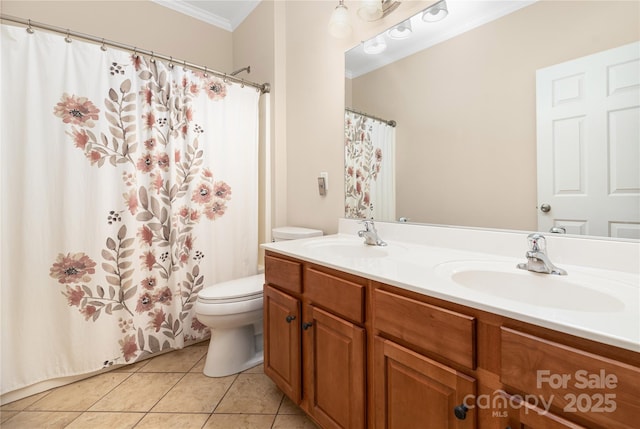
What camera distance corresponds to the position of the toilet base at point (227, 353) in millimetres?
1680

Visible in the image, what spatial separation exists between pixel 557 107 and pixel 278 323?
4.60 ft

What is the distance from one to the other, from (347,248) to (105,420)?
141cm

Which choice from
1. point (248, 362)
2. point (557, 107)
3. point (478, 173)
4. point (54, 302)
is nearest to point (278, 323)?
point (248, 362)

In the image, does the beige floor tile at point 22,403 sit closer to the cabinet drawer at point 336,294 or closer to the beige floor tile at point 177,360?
the beige floor tile at point 177,360

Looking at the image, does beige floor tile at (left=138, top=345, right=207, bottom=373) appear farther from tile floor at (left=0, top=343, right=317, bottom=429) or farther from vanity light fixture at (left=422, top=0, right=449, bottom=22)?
vanity light fixture at (left=422, top=0, right=449, bottom=22)

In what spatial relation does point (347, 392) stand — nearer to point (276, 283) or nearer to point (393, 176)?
point (276, 283)

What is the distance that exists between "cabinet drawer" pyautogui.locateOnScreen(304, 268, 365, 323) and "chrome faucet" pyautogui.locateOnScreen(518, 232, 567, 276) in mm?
→ 527

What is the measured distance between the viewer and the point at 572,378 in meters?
0.53

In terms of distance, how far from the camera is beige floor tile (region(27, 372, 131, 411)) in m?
1.43

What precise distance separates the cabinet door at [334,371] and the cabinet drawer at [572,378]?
454 millimetres

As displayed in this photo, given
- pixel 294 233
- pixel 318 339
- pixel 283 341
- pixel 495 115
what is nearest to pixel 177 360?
pixel 283 341

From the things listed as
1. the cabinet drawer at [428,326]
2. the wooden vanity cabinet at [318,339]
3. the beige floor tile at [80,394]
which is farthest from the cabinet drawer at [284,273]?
the beige floor tile at [80,394]

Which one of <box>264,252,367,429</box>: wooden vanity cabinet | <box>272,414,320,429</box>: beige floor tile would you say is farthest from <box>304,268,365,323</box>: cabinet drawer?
<box>272,414,320,429</box>: beige floor tile

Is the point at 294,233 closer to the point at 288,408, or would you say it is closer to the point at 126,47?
the point at 288,408
